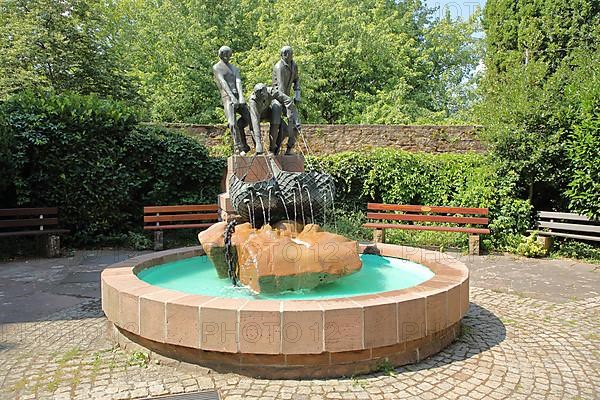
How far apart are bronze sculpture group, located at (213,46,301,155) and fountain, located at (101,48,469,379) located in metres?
0.23

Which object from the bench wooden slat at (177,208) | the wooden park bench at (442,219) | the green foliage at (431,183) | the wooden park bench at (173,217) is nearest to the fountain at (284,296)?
the wooden park bench at (442,219)

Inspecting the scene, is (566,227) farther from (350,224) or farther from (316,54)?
(316,54)

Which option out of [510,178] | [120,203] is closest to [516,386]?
[510,178]

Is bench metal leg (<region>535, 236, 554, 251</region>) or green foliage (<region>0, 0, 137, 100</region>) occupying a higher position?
green foliage (<region>0, 0, 137, 100</region>)

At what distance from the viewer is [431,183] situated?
36.1 ft

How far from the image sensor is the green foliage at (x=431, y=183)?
9.65m

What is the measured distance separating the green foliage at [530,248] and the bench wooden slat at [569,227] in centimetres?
42

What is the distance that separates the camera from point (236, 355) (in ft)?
11.7

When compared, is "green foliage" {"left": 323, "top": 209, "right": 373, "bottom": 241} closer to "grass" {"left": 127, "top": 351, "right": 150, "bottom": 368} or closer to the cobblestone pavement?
the cobblestone pavement

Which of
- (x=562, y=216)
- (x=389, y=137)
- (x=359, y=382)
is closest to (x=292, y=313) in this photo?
(x=359, y=382)

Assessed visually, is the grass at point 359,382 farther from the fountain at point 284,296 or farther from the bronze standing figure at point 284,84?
the bronze standing figure at point 284,84

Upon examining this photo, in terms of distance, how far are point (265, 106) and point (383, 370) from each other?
419cm

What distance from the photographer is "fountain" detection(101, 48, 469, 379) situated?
11.4 ft

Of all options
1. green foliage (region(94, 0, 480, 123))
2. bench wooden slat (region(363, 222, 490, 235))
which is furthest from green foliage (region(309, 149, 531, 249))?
green foliage (region(94, 0, 480, 123))
